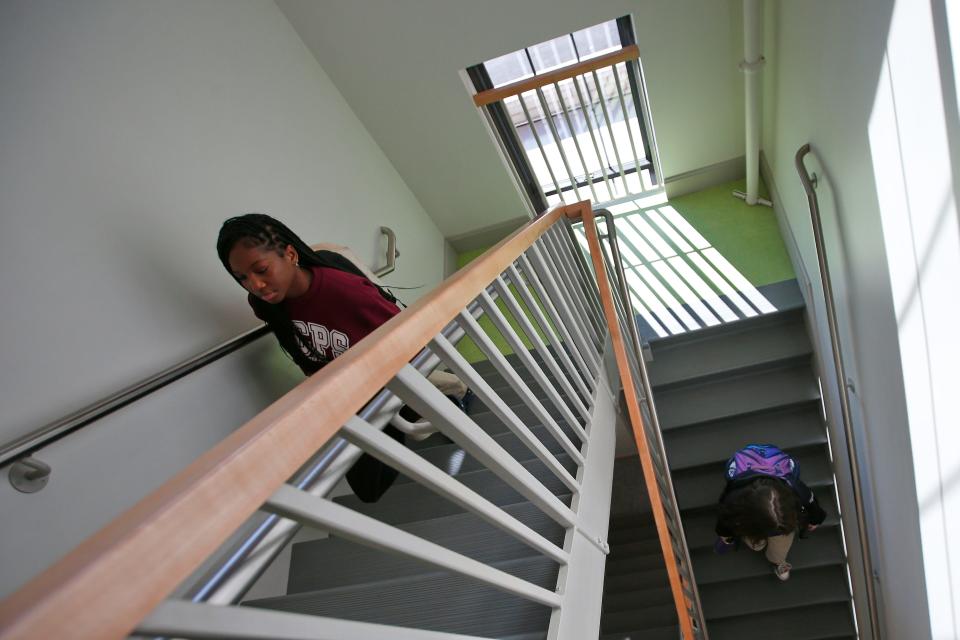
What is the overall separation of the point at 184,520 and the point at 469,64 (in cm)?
404

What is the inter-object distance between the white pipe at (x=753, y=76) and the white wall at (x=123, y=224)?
2.62 metres

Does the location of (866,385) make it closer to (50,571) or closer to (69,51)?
(50,571)

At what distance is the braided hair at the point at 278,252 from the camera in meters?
2.23

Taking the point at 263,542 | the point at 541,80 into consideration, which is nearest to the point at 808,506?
the point at 541,80

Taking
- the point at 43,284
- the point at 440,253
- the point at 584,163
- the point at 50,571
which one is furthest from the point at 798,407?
the point at 50,571

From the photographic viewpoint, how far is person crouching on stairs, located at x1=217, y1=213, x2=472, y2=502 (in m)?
2.22

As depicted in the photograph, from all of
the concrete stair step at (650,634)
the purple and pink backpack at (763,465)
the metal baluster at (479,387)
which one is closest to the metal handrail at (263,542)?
the metal baluster at (479,387)

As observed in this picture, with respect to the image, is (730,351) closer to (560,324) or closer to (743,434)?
(743,434)

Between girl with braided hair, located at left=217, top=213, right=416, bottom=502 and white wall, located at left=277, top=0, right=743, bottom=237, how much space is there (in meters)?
2.10

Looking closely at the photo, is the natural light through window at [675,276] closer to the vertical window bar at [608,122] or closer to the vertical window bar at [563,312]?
the vertical window bar at [608,122]

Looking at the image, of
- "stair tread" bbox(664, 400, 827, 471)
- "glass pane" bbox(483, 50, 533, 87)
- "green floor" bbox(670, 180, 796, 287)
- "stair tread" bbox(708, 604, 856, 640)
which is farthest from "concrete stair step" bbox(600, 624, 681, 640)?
"glass pane" bbox(483, 50, 533, 87)

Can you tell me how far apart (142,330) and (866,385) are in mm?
2739

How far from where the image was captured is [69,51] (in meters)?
2.19

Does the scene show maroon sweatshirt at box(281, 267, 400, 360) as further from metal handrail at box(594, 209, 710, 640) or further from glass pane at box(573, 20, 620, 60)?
glass pane at box(573, 20, 620, 60)
